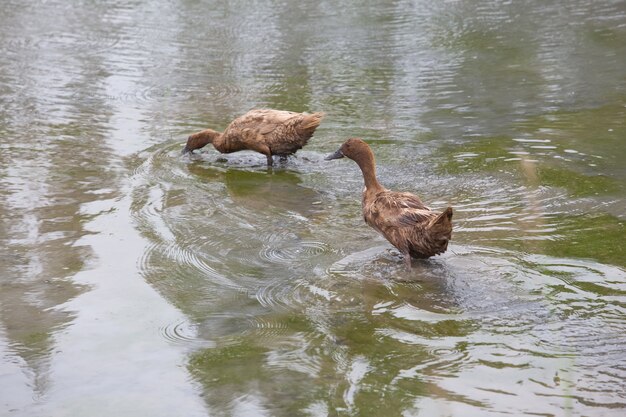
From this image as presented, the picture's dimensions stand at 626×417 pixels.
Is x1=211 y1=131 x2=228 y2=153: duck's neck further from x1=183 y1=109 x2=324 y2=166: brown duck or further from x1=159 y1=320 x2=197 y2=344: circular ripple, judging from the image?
x1=159 y1=320 x2=197 y2=344: circular ripple

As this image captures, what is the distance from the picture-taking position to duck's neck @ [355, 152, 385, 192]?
25.9 ft

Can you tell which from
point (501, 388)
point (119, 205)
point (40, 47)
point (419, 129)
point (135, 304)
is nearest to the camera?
point (501, 388)

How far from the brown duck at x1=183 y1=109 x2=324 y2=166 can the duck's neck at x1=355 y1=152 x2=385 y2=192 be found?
1540mm

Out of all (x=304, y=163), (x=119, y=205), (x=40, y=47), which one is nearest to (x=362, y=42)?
A: (x=40, y=47)

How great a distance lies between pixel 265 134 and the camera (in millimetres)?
9852

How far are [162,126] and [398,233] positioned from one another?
487cm

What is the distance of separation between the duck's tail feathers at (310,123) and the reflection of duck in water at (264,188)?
44 centimetres

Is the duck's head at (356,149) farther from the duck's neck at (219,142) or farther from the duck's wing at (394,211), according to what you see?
the duck's neck at (219,142)

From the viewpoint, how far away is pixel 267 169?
9.95 meters

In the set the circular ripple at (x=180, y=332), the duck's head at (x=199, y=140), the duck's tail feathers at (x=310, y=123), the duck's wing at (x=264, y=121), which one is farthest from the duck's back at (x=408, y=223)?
the duck's head at (x=199, y=140)

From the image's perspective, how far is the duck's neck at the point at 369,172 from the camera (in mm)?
7898

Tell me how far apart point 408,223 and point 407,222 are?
0.02 metres

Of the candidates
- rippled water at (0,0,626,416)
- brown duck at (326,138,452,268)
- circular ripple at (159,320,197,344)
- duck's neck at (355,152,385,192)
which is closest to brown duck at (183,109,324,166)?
rippled water at (0,0,626,416)

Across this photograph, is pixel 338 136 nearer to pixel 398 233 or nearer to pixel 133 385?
pixel 398 233
